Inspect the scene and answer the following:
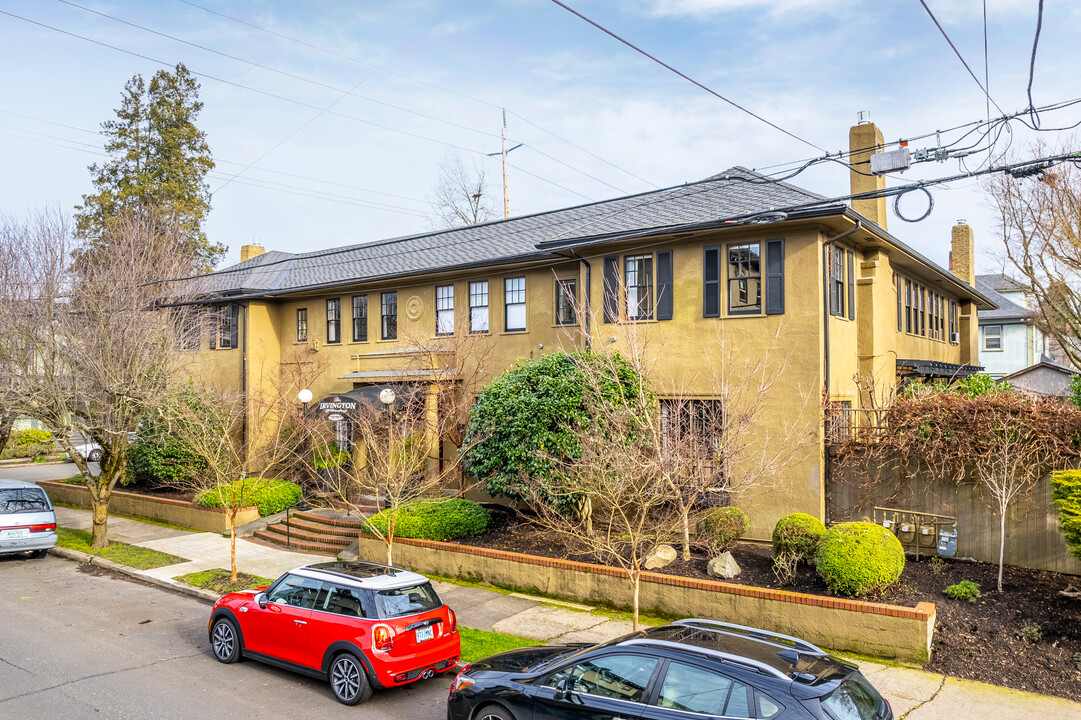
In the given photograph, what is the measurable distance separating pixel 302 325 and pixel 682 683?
869 inches

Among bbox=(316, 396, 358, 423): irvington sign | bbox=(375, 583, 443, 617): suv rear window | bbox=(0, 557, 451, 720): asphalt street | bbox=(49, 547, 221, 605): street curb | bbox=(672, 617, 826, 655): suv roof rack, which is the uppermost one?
bbox=(316, 396, 358, 423): irvington sign

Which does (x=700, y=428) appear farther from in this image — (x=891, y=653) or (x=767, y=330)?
(x=891, y=653)

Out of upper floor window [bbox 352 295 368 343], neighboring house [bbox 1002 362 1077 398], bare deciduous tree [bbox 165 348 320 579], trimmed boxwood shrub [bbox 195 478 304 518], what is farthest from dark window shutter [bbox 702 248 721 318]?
neighboring house [bbox 1002 362 1077 398]

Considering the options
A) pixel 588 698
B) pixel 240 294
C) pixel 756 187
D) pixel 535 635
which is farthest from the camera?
pixel 240 294

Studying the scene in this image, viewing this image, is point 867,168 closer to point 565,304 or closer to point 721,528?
point 565,304

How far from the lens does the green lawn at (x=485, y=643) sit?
980 centimetres

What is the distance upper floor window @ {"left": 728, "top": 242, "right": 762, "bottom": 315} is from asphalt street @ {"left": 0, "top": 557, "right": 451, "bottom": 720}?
9638 mm

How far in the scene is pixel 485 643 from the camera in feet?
33.5

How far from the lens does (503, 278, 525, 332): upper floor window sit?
19734mm

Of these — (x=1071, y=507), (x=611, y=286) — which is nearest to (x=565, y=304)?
(x=611, y=286)

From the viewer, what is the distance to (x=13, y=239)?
60.8 feet

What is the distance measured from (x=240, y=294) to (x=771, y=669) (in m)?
23.1

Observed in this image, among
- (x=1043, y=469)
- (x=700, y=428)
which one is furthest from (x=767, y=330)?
(x=1043, y=469)

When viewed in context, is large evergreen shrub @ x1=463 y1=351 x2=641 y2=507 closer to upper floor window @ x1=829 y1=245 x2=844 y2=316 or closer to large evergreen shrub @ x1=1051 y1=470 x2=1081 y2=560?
upper floor window @ x1=829 y1=245 x2=844 y2=316
